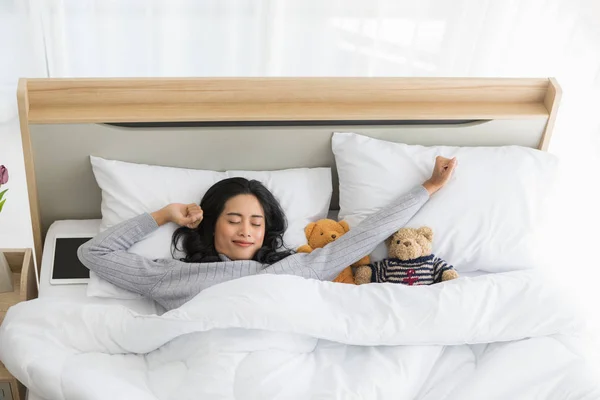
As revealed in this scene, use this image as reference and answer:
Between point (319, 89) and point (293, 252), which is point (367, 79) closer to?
point (319, 89)

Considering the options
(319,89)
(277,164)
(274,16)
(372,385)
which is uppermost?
(274,16)

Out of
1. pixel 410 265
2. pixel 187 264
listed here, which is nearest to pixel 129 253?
pixel 187 264

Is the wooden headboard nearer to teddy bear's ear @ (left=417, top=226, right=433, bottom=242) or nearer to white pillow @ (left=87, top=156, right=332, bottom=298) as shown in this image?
white pillow @ (left=87, top=156, right=332, bottom=298)

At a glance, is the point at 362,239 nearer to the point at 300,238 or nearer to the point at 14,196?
the point at 300,238

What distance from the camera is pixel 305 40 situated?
260 cm

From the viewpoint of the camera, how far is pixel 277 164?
223 cm

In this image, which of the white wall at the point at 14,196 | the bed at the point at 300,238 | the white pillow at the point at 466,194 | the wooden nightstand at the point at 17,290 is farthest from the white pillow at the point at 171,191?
the white wall at the point at 14,196

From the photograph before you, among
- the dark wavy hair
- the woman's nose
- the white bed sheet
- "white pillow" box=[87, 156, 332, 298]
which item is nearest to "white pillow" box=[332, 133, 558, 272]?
"white pillow" box=[87, 156, 332, 298]

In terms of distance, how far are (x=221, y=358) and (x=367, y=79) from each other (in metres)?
0.97

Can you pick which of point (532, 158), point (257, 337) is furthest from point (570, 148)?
point (257, 337)

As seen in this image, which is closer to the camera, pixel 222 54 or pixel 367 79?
pixel 367 79

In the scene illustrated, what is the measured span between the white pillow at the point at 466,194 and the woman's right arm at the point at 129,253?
0.49 metres

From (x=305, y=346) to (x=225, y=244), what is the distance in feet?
1.34

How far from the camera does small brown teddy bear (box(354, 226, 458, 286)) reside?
2.02m
